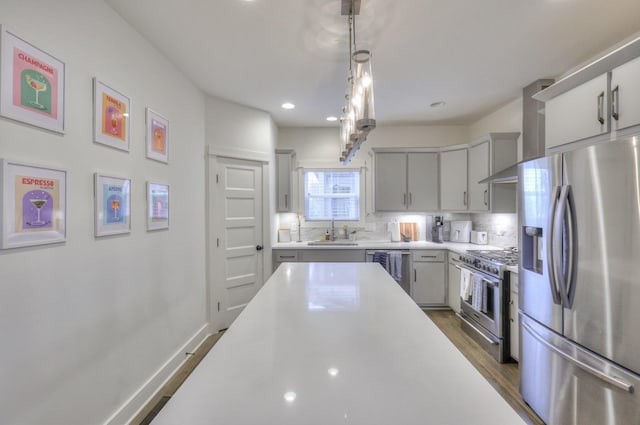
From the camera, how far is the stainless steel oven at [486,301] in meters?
2.59

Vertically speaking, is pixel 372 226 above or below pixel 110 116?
below

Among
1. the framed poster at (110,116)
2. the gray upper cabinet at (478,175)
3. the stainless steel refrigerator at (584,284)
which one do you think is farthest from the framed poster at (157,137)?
the gray upper cabinet at (478,175)

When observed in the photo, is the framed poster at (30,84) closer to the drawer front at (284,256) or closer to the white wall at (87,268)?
the white wall at (87,268)

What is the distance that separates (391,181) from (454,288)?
170cm

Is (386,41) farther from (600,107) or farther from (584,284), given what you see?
(584,284)

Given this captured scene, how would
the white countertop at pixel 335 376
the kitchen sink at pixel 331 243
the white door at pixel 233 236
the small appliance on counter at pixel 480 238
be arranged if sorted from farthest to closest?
1. the kitchen sink at pixel 331 243
2. the small appliance on counter at pixel 480 238
3. the white door at pixel 233 236
4. the white countertop at pixel 335 376

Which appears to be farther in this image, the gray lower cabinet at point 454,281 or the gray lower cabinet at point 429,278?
the gray lower cabinet at point 429,278

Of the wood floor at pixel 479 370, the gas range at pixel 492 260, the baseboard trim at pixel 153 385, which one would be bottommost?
the wood floor at pixel 479 370

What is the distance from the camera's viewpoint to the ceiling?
1.79m

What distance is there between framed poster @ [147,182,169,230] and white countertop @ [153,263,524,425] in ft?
4.50

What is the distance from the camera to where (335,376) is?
0.81m

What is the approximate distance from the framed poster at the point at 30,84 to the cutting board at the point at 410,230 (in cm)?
401

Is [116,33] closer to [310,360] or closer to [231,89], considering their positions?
[231,89]

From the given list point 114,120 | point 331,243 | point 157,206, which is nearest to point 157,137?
Result: point 114,120
